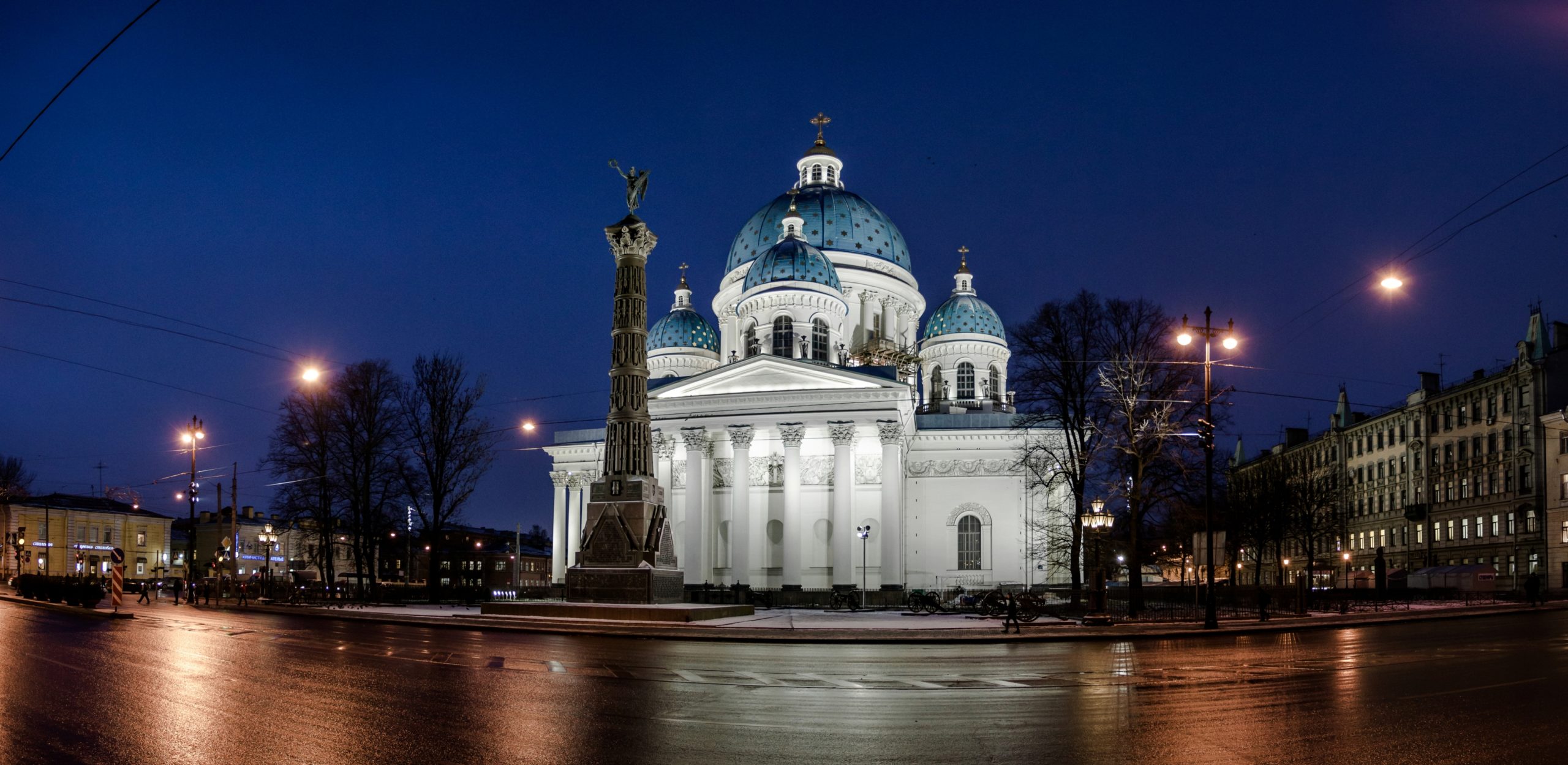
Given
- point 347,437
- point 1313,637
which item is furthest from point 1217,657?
point 347,437

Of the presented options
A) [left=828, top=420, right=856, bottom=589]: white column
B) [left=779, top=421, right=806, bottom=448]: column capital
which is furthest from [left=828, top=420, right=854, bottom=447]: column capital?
[left=779, top=421, right=806, bottom=448]: column capital

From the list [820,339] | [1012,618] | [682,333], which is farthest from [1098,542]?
[682,333]

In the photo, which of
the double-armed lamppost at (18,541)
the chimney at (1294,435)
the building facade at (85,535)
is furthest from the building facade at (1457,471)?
the building facade at (85,535)

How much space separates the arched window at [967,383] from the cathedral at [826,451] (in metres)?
0.13

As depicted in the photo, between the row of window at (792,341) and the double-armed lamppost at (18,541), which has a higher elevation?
the row of window at (792,341)

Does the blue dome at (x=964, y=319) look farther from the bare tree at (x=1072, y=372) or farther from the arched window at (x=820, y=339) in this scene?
the bare tree at (x=1072, y=372)

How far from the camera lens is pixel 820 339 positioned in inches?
2643

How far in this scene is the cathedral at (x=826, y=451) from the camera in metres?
55.2

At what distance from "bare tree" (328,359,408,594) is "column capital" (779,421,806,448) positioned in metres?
19.0

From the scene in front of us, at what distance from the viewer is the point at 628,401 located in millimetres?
34719

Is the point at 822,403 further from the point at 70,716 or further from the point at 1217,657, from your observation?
the point at 70,716

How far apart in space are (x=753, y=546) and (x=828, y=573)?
14.5 ft

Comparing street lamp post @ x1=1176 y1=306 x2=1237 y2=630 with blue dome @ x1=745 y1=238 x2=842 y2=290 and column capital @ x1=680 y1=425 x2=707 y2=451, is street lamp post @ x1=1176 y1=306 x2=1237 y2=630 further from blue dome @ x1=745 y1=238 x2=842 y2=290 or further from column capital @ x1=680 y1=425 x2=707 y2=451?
blue dome @ x1=745 y1=238 x2=842 y2=290

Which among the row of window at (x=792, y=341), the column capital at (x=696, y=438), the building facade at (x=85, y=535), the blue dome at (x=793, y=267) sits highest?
the blue dome at (x=793, y=267)
